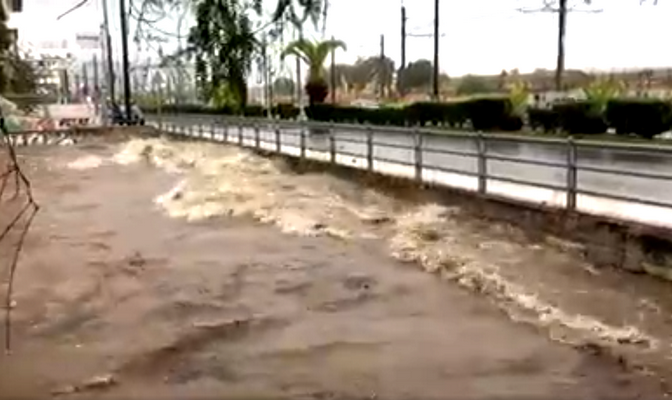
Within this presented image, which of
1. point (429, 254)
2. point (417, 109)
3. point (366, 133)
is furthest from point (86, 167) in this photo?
point (429, 254)

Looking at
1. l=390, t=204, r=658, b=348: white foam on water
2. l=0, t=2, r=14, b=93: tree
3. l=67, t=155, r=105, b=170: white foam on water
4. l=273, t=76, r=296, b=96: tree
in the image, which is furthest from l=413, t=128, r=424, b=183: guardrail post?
l=67, t=155, r=105, b=170: white foam on water

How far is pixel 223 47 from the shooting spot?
273 centimetres

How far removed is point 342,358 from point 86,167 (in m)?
24.3

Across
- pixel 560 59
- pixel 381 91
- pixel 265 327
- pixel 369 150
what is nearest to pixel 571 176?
pixel 265 327

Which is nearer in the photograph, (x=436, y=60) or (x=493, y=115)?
(x=493, y=115)

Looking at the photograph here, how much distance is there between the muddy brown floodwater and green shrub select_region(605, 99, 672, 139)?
1040 centimetres

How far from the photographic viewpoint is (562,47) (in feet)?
108

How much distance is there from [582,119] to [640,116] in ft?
6.88

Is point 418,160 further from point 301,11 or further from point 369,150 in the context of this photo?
point 301,11

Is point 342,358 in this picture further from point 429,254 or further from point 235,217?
point 235,217

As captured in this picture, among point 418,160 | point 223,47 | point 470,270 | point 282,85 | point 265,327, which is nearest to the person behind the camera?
point 223,47

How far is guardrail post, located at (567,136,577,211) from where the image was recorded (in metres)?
11.2

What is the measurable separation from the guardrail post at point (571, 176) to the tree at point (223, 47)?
8.90 meters

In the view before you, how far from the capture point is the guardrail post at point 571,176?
36.7ft
